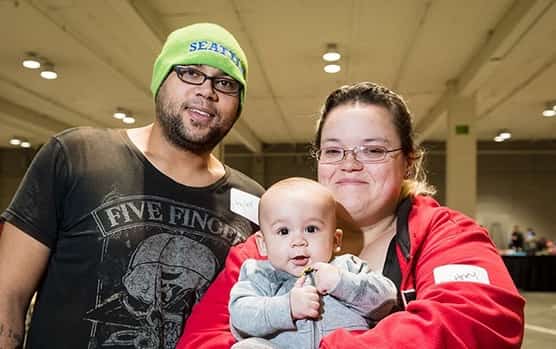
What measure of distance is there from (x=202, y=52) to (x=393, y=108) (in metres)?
0.70

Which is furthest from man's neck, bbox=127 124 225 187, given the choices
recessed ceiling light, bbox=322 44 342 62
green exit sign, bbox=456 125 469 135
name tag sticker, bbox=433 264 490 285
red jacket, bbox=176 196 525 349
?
green exit sign, bbox=456 125 469 135

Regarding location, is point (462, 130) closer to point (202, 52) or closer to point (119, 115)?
point (119, 115)

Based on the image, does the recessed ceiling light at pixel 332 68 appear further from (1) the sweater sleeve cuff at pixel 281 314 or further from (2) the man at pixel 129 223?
(1) the sweater sleeve cuff at pixel 281 314

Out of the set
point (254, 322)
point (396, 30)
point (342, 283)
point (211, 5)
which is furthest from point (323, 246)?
point (396, 30)

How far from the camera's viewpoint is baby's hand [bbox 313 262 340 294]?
1.24 metres

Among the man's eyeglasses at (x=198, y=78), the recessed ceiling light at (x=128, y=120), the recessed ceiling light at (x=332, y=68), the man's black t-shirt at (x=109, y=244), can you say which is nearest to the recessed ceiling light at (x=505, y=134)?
the recessed ceiling light at (x=332, y=68)

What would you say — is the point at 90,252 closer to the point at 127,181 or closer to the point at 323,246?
the point at 127,181

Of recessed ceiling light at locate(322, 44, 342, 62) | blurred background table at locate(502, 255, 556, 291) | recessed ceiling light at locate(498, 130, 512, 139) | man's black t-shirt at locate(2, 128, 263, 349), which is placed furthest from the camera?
recessed ceiling light at locate(498, 130, 512, 139)

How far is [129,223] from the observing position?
1.73 m

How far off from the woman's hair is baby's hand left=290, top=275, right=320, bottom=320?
0.52 metres

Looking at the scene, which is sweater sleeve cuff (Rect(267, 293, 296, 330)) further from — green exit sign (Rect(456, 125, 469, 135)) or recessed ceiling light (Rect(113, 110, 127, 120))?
recessed ceiling light (Rect(113, 110, 127, 120))

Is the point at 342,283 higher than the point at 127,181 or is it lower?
lower

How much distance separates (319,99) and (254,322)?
29.2ft

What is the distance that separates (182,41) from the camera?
1.86 meters
